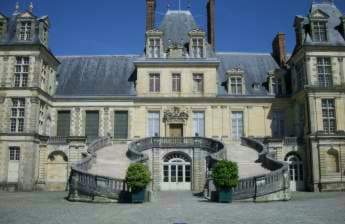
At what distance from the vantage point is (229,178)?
14.8m

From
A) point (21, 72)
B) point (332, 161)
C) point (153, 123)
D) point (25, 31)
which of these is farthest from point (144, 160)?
point (25, 31)

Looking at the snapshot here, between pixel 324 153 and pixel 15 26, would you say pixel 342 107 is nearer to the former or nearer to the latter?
pixel 324 153

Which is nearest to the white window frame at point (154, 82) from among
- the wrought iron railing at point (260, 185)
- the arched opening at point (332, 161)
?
the wrought iron railing at point (260, 185)

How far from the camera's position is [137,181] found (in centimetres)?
1475

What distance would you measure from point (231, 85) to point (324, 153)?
28.0 ft

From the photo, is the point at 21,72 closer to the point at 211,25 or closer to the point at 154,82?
the point at 154,82

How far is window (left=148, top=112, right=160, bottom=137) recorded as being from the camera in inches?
1050

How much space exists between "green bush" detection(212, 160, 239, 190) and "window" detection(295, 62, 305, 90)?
12.4 metres

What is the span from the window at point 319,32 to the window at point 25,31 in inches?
791

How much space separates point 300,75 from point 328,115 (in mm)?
3622

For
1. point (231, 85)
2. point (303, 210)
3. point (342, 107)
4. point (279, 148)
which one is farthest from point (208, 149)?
point (303, 210)

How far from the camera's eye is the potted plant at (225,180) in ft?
48.5

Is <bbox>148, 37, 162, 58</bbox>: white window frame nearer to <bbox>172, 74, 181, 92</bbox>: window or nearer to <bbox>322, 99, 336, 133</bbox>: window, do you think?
<bbox>172, 74, 181, 92</bbox>: window

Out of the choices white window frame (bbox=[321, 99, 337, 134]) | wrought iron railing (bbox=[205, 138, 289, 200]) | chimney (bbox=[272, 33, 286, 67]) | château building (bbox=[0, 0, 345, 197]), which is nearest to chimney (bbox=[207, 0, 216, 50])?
château building (bbox=[0, 0, 345, 197])
